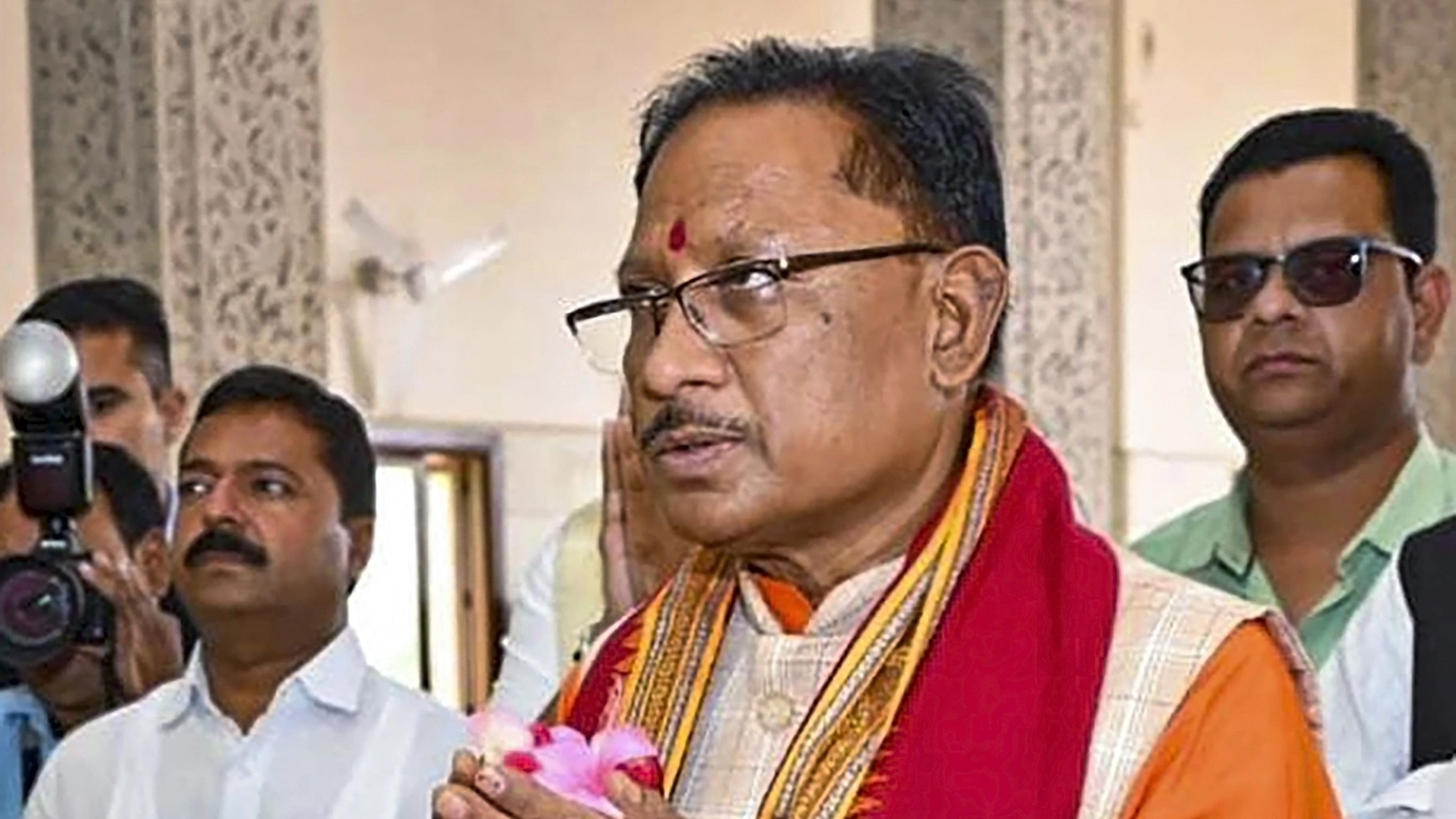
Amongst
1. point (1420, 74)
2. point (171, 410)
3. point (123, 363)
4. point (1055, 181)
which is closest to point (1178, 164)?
point (1420, 74)

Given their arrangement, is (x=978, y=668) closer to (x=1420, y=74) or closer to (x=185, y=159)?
(x=185, y=159)

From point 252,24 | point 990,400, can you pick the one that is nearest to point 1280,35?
point 252,24

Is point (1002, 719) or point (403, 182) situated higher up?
point (403, 182)

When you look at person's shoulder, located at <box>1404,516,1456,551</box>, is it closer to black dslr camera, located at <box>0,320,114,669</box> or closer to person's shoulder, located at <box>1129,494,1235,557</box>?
person's shoulder, located at <box>1129,494,1235,557</box>

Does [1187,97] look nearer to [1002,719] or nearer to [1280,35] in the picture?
[1280,35]

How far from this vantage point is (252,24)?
6.82 meters

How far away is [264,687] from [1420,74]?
5500 mm

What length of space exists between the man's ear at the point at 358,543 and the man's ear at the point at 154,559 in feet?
1.03

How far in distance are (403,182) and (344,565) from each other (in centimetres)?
553

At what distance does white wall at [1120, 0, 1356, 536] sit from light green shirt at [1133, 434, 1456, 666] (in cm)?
662

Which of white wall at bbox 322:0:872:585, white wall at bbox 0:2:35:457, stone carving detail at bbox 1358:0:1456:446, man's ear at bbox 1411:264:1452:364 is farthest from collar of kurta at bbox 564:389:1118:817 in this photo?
white wall at bbox 322:0:872:585

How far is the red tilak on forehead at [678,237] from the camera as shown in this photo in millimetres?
2166

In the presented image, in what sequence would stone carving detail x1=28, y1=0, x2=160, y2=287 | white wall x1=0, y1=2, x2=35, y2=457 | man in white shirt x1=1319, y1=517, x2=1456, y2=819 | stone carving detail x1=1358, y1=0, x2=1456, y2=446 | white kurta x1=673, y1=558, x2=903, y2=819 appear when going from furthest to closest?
stone carving detail x1=1358, y1=0, x2=1456, y2=446, white wall x1=0, y1=2, x2=35, y2=457, stone carving detail x1=28, y1=0, x2=160, y2=287, man in white shirt x1=1319, y1=517, x2=1456, y2=819, white kurta x1=673, y1=558, x2=903, y2=819

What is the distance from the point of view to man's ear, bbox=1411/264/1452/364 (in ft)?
11.3
